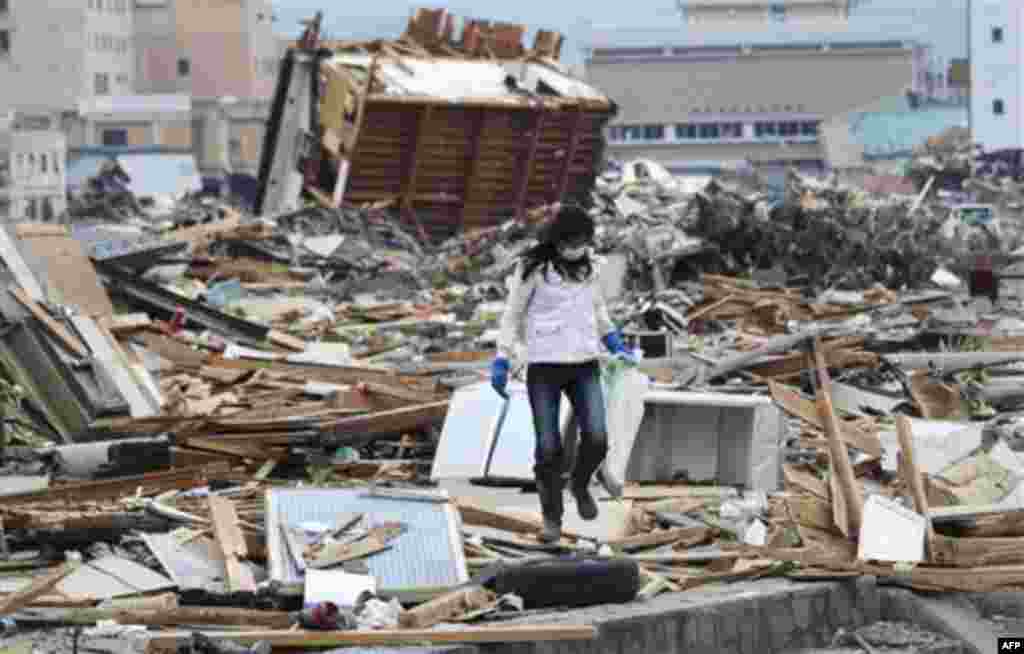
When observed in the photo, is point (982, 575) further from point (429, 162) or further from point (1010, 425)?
point (429, 162)

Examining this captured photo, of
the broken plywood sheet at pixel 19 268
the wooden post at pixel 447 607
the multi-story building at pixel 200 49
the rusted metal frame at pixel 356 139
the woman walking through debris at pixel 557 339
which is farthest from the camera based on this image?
the multi-story building at pixel 200 49

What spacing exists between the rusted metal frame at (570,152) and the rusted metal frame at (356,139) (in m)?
3.01

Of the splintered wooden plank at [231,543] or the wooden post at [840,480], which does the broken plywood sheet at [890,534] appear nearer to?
the wooden post at [840,480]

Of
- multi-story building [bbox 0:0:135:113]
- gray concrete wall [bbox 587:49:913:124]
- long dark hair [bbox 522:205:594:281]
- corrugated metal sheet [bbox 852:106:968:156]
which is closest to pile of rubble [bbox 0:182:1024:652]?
long dark hair [bbox 522:205:594:281]

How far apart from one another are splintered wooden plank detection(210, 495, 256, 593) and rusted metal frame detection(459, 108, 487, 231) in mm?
22134

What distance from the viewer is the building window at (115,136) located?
348ft

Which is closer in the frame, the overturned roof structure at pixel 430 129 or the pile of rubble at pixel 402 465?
the pile of rubble at pixel 402 465

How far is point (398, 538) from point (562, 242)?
1210 millimetres

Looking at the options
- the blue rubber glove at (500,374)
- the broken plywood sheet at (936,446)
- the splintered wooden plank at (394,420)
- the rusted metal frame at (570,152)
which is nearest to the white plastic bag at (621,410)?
the broken plywood sheet at (936,446)

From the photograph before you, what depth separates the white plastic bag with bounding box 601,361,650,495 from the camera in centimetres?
1194

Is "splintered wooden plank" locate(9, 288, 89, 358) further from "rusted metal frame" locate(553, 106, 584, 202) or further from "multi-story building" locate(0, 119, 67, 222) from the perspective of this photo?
"multi-story building" locate(0, 119, 67, 222)

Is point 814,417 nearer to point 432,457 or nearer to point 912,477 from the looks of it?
point 432,457

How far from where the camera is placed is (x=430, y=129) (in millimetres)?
32531

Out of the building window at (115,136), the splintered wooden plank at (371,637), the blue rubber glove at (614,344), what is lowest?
the splintered wooden plank at (371,637)
